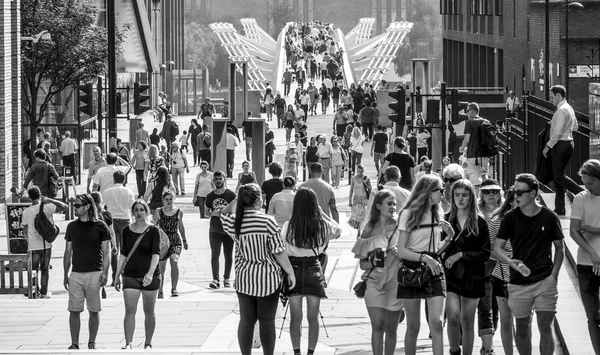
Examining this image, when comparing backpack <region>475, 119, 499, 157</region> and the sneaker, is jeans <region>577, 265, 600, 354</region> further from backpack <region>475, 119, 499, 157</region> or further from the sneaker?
backpack <region>475, 119, 499, 157</region>

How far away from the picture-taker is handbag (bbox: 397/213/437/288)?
10203 mm

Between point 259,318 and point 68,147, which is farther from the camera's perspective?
point 68,147

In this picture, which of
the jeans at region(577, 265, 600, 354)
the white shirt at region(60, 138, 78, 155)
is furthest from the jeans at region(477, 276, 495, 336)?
the white shirt at region(60, 138, 78, 155)

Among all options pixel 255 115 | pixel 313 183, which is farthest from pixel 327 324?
pixel 255 115

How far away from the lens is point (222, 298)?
16641 mm

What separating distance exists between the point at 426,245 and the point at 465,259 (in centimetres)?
48

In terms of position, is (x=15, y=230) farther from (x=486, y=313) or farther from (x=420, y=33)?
→ (x=420, y=33)

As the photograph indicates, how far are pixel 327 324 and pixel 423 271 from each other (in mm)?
4348

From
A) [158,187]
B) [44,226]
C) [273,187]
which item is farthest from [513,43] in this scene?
[44,226]

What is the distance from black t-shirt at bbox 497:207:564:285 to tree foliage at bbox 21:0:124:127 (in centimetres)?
2466

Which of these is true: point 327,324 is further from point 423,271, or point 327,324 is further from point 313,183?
point 423,271

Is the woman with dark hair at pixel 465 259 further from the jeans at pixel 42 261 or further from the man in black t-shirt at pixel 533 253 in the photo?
the jeans at pixel 42 261

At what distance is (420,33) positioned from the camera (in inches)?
5955

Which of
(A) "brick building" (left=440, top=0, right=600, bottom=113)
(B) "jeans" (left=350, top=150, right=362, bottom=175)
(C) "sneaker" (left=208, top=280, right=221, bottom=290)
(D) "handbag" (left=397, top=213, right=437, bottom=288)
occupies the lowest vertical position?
(C) "sneaker" (left=208, top=280, right=221, bottom=290)
